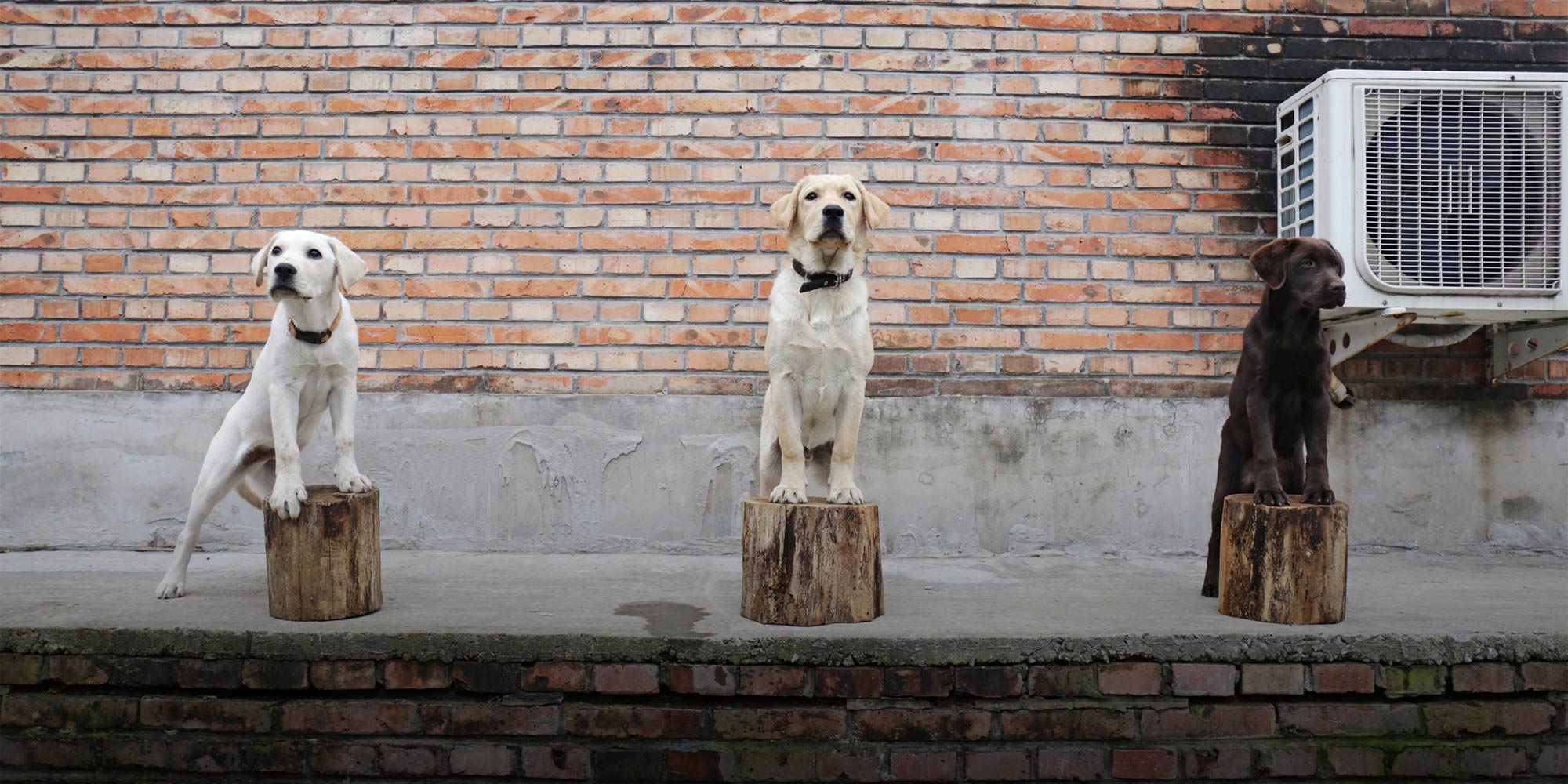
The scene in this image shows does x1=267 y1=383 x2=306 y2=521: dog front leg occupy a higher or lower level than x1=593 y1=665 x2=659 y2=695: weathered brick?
higher

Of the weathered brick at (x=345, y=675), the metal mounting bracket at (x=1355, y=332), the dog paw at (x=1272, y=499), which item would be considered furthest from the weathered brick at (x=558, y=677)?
the metal mounting bracket at (x=1355, y=332)

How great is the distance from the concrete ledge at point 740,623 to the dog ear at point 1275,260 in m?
1.06

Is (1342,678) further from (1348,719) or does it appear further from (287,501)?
(287,501)

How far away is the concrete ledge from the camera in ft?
8.35

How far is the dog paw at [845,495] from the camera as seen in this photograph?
2936 mm

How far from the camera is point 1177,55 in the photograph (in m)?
4.23

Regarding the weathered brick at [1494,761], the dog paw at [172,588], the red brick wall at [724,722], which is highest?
the dog paw at [172,588]

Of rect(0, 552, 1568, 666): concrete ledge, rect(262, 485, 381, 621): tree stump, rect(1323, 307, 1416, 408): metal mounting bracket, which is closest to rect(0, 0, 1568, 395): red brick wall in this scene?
rect(1323, 307, 1416, 408): metal mounting bracket

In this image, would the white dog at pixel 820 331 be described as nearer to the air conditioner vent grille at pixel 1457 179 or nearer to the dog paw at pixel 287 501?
the dog paw at pixel 287 501

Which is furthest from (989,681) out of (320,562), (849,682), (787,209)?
(320,562)

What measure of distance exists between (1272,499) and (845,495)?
4.24ft

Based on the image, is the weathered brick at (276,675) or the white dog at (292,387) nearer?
the weathered brick at (276,675)

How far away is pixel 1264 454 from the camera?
2883 millimetres

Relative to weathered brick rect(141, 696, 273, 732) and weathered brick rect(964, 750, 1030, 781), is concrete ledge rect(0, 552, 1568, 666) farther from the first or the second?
weathered brick rect(964, 750, 1030, 781)
